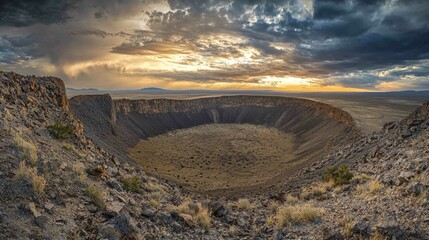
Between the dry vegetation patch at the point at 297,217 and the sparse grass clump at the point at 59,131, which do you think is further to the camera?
the sparse grass clump at the point at 59,131

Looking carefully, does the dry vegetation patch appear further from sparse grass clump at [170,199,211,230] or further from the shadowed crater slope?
the shadowed crater slope

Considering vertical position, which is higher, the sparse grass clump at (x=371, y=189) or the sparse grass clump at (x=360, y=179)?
the sparse grass clump at (x=371, y=189)

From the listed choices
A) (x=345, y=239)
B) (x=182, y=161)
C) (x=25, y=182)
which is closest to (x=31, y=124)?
(x=25, y=182)

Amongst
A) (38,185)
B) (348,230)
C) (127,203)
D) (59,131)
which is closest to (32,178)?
(38,185)

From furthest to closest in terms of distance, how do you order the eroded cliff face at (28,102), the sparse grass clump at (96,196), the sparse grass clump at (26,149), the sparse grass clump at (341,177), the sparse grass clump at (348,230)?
the sparse grass clump at (341,177), the eroded cliff face at (28,102), the sparse grass clump at (26,149), the sparse grass clump at (348,230), the sparse grass clump at (96,196)

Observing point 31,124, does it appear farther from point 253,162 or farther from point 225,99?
point 225,99

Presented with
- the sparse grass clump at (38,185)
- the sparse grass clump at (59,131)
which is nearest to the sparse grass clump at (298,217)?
the sparse grass clump at (38,185)

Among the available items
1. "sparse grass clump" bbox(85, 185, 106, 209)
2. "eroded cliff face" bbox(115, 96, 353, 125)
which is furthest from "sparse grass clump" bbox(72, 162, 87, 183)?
"eroded cliff face" bbox(115, 96, 353, 125)

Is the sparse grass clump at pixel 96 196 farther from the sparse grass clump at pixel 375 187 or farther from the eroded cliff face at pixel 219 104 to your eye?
the eroded cliff face at pixel 219 104
